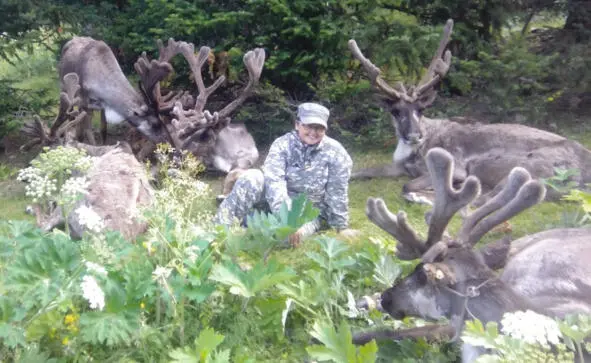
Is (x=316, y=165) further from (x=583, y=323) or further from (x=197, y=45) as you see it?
(x=197, y=45)

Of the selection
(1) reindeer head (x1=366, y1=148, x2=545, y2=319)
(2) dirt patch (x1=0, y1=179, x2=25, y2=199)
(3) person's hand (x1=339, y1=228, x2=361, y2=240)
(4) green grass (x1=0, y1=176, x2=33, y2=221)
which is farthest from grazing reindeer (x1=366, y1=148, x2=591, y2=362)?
(2) dirt patch (x1=0, y1=179, x2=25, y2=199)

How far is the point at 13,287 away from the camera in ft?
11.0

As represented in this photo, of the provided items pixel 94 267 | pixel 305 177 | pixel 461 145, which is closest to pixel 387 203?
pixel 461 145

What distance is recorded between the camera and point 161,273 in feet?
11.9

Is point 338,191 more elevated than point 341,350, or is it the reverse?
point 341,350

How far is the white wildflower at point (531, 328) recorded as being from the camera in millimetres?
2662

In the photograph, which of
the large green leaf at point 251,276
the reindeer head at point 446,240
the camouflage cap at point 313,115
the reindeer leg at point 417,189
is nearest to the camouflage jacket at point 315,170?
the camouflage cap at point 313,115

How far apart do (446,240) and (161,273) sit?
60.9 inches

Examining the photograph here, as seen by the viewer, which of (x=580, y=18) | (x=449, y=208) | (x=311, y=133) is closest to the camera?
(x=449, y=208)

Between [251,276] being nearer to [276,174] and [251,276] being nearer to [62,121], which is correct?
[276,174]

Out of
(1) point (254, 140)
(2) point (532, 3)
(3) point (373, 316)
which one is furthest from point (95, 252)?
(2) point (532, 3)

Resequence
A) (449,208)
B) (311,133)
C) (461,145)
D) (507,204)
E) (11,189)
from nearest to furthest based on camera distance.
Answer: (507,204) < (449,208) < (311,133) < (461,145) < (11,189)

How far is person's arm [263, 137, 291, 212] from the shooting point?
20.9 ft

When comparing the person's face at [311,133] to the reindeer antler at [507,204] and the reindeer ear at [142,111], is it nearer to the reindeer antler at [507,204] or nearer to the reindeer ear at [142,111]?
the reindeer antler at [507,204]
